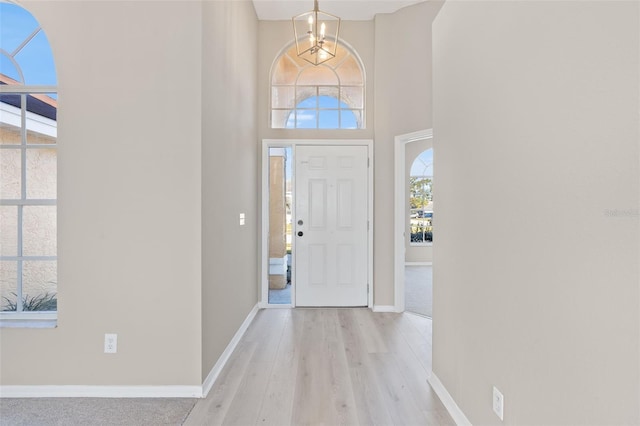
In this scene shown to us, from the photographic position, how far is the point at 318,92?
386 cm

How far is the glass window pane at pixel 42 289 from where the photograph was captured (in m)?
2.11

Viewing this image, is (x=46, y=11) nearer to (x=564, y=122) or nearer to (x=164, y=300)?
(x=164, y=300)

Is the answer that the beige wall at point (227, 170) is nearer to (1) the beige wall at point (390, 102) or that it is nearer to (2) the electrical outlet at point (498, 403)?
(1) the beige wall at point (390, 102)

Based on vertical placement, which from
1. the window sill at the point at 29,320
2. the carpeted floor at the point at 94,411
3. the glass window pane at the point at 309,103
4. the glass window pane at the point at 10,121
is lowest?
the carpeted floor at the point at 94,411

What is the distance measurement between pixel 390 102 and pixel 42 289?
12.0 ft

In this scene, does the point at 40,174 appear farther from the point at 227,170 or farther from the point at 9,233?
the point at 227,170

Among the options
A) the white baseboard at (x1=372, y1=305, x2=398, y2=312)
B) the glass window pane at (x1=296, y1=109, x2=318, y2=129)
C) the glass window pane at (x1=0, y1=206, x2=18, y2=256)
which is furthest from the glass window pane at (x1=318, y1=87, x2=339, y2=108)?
the glass window pane at (x1=0, y1=206, x2=18, y2=256)

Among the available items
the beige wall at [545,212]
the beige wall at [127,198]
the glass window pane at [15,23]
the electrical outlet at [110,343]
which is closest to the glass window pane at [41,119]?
the beige wall at [127,198]

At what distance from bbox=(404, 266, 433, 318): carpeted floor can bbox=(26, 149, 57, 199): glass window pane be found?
3.66 m

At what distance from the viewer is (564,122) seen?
1023mm

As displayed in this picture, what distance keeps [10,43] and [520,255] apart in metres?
3.37

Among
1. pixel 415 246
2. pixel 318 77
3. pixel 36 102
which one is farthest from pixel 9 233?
pixel 415 246

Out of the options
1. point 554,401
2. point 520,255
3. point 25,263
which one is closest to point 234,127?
point 25,263

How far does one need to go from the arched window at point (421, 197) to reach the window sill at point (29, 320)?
6.50m
